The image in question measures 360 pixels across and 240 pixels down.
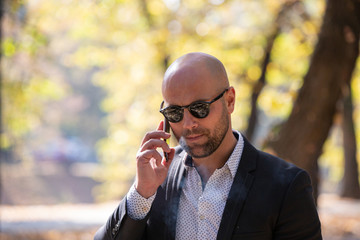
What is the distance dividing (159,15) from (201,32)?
139cm

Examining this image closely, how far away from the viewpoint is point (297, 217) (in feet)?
7.61

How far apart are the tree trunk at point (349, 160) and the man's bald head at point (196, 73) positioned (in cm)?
1349

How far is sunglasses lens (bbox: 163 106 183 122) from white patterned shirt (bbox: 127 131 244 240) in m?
0.34

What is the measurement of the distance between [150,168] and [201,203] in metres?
0.31

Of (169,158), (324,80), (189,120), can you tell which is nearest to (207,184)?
(169,158)

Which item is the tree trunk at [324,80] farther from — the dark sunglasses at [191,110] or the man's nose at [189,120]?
the man's nose at [189,120]

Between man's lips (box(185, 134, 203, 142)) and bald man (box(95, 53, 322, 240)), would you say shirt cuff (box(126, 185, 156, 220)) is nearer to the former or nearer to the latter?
bald man (box(95, 53, 322, 240))

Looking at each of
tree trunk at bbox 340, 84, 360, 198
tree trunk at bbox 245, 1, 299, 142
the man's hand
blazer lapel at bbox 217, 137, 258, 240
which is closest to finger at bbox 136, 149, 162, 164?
the man's hand

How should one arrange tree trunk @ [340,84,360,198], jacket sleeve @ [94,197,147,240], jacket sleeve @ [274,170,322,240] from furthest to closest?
tree trunk @ [340,84,360,198]
jacket sleeve @ [94,197,147,240]
jacket sleeve @ [274,170,322,240]

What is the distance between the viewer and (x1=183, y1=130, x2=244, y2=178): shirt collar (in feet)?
8.45

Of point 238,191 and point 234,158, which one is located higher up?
point 234,158

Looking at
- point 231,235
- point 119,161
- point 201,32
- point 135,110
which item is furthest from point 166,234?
point 119,161

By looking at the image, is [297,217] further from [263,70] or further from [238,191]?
[263,70]

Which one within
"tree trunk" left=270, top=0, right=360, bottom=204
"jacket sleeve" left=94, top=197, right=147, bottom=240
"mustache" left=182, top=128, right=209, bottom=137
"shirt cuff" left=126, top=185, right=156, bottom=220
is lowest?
"jacket sleeve" left=94, top=197, right=147, bottom=240
